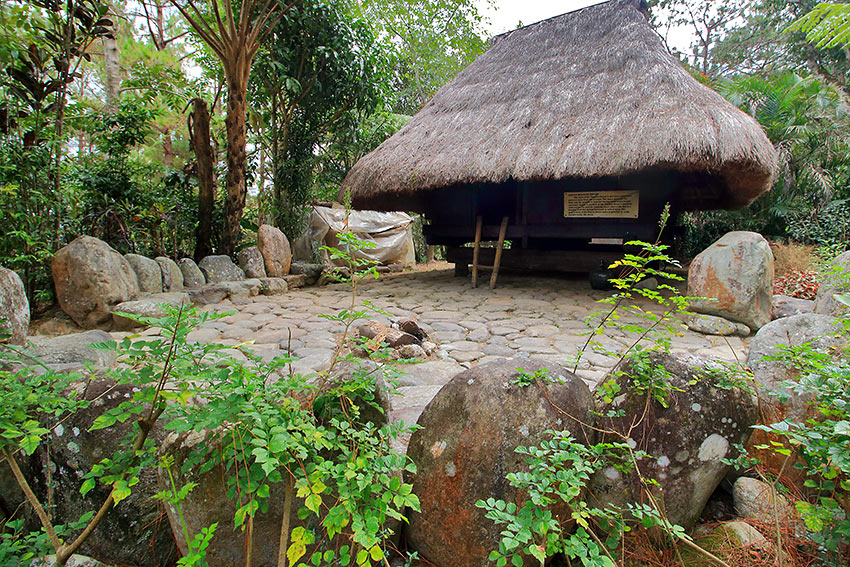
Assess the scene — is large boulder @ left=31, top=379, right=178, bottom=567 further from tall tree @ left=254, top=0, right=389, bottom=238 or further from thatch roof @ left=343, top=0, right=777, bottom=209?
tall tree @ left=254, top=0, right=389, bottom=238

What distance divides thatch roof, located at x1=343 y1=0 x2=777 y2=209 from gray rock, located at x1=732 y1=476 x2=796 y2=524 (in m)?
3.77

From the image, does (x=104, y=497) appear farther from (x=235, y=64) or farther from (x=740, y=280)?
(x=235, y=64)

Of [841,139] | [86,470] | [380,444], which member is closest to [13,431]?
[86,470]

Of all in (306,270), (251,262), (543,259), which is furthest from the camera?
(306,270)

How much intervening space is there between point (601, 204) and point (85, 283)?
5.94m

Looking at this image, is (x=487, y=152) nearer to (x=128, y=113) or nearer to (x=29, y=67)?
(x=128, y=113)

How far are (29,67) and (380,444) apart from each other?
474 cm

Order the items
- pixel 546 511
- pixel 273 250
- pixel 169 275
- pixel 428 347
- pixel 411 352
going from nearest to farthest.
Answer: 1. pixel 546 511
2. pixel 411 352
3. pixel 428 347
4. pixel 169 275
5. pixel 273 250

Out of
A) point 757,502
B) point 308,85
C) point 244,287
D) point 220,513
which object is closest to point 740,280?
point 757,502

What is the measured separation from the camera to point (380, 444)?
1.06 meters

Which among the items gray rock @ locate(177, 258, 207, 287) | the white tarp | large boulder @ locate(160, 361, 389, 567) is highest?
the white tarp

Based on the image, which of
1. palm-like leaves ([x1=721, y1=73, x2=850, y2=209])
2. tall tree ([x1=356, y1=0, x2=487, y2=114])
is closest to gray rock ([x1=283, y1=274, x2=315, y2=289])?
tall tree ([x1=356, y1=0, x2=487, y2=114])

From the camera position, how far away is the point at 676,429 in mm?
1238

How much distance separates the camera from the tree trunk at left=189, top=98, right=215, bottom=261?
5.13 meters
